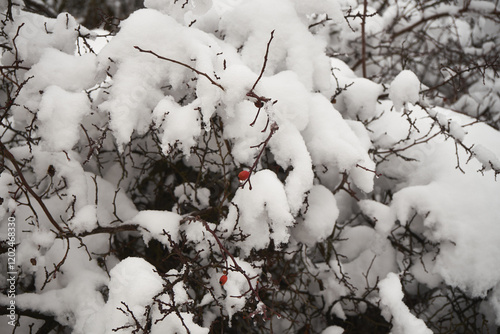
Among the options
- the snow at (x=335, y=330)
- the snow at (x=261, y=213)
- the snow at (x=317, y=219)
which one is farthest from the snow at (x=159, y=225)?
the snow at (x=335, y=330)

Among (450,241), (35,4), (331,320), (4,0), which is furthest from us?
(35,4)

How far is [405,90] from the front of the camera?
1.89 metres

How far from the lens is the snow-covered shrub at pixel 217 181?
153cm

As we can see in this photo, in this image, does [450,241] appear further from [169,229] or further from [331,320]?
[169,229]

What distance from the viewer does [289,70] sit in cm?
185

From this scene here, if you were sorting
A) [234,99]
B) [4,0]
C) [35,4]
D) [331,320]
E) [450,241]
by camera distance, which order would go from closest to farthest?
[234,99], [4,0], [450,241], [331,320], [35,4]

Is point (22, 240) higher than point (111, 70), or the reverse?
point (111, 70)

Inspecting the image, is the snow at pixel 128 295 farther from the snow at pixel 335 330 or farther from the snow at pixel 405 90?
the snow at pixel 405 90

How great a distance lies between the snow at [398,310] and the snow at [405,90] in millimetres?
1063

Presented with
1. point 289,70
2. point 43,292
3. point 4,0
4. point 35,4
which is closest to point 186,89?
point 289,70

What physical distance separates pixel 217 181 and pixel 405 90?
4.20ft

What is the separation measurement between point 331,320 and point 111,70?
7.28ft

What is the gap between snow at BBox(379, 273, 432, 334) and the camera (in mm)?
1829

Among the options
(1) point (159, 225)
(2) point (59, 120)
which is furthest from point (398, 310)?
(2) point (59, 120)
